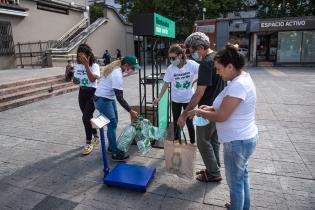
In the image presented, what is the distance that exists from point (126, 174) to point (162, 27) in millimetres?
2381

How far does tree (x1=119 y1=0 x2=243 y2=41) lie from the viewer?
22656 mm

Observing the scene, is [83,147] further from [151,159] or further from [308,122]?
[308,122]

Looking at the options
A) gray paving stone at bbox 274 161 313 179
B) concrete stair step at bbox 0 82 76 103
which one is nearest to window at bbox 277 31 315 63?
concrete stair step at bbox 0 82 76 103

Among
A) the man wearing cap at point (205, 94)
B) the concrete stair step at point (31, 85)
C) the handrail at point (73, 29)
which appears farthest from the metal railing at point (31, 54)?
the man wearing cap at point (205, 94)

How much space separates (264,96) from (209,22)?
50.8ft

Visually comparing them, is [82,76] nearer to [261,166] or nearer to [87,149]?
[87,149]

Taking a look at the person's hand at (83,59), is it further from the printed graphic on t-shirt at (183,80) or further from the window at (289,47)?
the window at (289,47)

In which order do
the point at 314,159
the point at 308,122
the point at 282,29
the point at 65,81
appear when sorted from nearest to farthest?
the point at 314,159
the point at 308,122
the point at 65,81
the point at 282,29

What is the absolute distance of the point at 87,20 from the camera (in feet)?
72.5

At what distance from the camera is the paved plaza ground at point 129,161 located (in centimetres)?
293

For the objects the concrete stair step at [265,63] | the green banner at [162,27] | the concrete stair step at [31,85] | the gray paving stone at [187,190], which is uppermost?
the green banner at [162,27]

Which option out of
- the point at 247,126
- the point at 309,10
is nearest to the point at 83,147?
the point at 247,126

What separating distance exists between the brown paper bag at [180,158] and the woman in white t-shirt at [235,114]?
0.81m

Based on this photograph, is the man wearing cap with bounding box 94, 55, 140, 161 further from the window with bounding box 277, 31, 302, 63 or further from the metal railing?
the window with bounding box 277, 31, 302, 63
